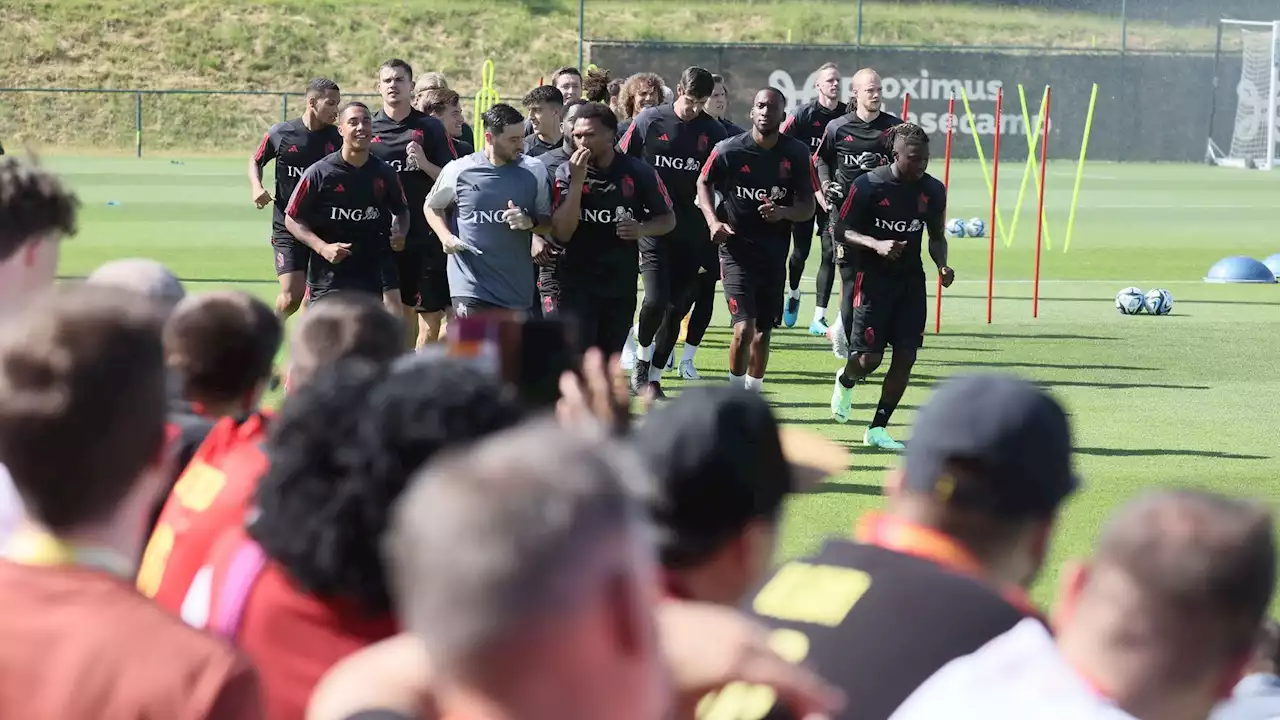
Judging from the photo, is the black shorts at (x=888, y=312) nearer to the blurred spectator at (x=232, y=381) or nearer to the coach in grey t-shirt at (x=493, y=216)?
the coach in grey t-shirt at (x=493, y=216)

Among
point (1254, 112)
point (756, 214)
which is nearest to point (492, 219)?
point (756, 214)

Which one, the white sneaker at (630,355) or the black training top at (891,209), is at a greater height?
the black training top at (891,209)

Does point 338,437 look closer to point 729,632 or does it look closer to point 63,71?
point 729,632

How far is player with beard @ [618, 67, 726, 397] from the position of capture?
13.4 metres

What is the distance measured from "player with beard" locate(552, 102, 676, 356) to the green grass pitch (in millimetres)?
1692

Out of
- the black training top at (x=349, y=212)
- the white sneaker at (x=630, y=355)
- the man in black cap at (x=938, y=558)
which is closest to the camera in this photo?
the man in black cap at (x=938, y=558)

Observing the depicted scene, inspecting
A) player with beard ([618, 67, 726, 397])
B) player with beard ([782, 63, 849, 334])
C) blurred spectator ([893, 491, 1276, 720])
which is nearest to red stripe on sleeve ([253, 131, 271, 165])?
player with beard ([618, 67, 726, 397])

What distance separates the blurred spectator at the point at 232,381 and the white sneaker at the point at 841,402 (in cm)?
814

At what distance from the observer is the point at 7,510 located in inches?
140

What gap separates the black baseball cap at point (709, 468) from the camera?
119 inches

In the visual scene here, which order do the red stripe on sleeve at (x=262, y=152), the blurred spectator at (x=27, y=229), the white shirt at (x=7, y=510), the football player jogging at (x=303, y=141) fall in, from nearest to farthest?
the white shirt at (x=7, y=510) → the blurred spectator at (x=27, y=229) → the football player jogging at (x=303, y=141) → the red stripe on sleeve at (x=262, y=152)

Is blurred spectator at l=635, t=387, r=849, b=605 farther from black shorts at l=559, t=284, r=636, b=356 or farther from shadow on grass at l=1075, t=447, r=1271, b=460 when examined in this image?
shadow on grass at l=1075, t=447, r=1271, b=460

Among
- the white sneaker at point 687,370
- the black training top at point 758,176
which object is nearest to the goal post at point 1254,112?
the white sneaker at point 687,370

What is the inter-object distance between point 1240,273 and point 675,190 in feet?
34.8
